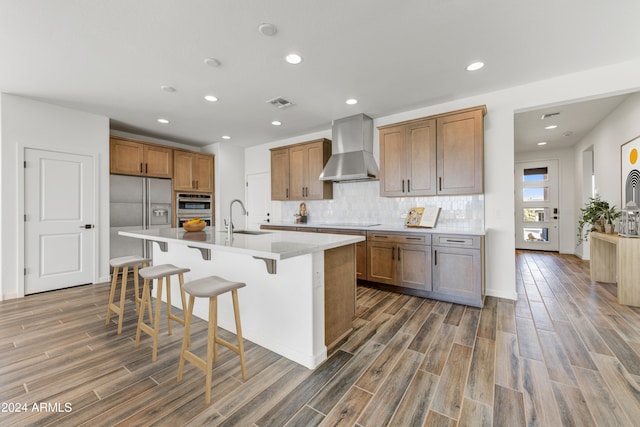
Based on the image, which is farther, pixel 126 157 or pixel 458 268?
pixel 126 157

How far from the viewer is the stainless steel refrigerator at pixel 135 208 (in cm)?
457

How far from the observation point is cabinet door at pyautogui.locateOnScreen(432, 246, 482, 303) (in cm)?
308

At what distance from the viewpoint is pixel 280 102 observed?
3.75 m

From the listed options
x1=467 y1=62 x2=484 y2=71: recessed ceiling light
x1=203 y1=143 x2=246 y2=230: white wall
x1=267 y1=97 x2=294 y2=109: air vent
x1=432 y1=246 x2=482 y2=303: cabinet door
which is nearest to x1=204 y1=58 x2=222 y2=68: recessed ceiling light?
x1=267 y1=97 x2=294 y2=109: air vent

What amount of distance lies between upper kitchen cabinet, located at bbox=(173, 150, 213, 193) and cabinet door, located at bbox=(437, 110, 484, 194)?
477cm

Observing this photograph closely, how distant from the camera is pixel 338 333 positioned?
92.1 inches

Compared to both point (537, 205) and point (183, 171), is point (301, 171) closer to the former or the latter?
point (183, 171)

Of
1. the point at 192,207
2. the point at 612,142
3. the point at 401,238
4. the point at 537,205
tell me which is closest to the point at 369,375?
the point at 401,238

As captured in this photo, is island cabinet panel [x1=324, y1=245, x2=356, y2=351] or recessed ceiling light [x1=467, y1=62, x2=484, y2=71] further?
recessed ceiling light [x1=467, y1=62, x2=484, y2=71]

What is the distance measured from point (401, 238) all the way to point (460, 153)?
1319 millimetres

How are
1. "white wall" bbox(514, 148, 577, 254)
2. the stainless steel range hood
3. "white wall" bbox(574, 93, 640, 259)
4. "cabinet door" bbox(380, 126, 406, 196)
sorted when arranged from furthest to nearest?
"white wall" bbox(514, 148, 577, 254) < the stainless steel range hood < "cabinet door" bbox(380, 126, 406, 196) < "white wall" bbox(574, 93, 640, 259)

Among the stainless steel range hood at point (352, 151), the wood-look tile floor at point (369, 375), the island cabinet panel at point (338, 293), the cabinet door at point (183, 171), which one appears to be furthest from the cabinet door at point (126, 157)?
the island cabinet panel at point (338, 293)

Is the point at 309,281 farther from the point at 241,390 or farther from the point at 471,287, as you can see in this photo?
the point at 471,287

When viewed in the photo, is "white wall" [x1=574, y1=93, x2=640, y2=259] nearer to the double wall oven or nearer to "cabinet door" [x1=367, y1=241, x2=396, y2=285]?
"cabinet door" [x1=367, y1=241, x2=396, y2=285]
